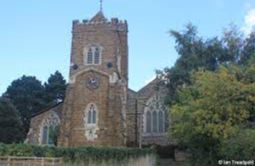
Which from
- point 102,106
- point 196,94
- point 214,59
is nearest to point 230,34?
point 214,59

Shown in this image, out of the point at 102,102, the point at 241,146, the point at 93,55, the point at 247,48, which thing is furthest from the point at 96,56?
the point at 241,146

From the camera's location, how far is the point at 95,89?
41.7m

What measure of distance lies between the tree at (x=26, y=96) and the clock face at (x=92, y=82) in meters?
23.3

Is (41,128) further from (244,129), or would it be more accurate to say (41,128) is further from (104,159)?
(244,129)

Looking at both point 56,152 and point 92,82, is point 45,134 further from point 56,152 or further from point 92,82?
point 56,152

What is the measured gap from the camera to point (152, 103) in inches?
1833

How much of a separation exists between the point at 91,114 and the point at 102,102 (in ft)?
5.23

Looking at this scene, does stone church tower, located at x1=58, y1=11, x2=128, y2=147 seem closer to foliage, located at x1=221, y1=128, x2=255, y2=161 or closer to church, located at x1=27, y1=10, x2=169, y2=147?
church, located at x1=27, y1=10, x2=169, y2=147

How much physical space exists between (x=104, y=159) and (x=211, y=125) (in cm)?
717

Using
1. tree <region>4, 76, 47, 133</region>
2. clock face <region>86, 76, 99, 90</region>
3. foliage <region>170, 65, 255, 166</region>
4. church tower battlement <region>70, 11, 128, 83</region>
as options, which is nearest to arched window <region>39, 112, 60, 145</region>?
church tower battlement <region>70, 11, 128, 83</region>

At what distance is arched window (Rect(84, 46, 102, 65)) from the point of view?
140ft

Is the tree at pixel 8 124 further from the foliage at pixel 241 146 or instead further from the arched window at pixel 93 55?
the foliage at pixel 241 146

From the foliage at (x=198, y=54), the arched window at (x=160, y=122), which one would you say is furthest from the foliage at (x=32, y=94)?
the foliage at (x=198, y=54)

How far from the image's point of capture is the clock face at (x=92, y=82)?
41688 millimetres
